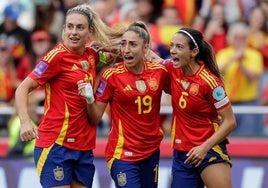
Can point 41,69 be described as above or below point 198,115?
above

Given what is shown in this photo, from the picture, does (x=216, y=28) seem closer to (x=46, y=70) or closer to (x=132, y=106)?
(x=132, y=106)

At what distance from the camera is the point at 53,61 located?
986 cm

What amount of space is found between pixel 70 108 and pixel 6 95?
4526 millimetres

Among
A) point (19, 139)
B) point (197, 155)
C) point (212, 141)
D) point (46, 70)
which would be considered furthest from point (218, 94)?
point (19, 139)

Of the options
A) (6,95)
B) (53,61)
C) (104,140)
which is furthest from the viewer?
(6,95)

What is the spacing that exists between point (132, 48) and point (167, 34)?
4.57 m

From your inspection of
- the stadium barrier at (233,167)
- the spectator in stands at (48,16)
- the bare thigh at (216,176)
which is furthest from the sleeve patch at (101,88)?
the spectator in stands at (48,16)

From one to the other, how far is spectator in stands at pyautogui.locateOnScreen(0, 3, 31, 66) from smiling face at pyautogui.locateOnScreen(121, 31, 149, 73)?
4.89 m

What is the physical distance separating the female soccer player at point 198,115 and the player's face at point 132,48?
0.95 feet

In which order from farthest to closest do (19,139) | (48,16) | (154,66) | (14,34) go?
(48,16), (14,34), (19,139), (154,66)

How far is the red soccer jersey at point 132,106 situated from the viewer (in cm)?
995

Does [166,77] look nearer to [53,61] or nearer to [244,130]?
[53,61]

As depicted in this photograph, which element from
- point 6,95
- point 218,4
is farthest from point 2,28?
point 218,4

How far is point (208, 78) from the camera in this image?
9.93 metres
